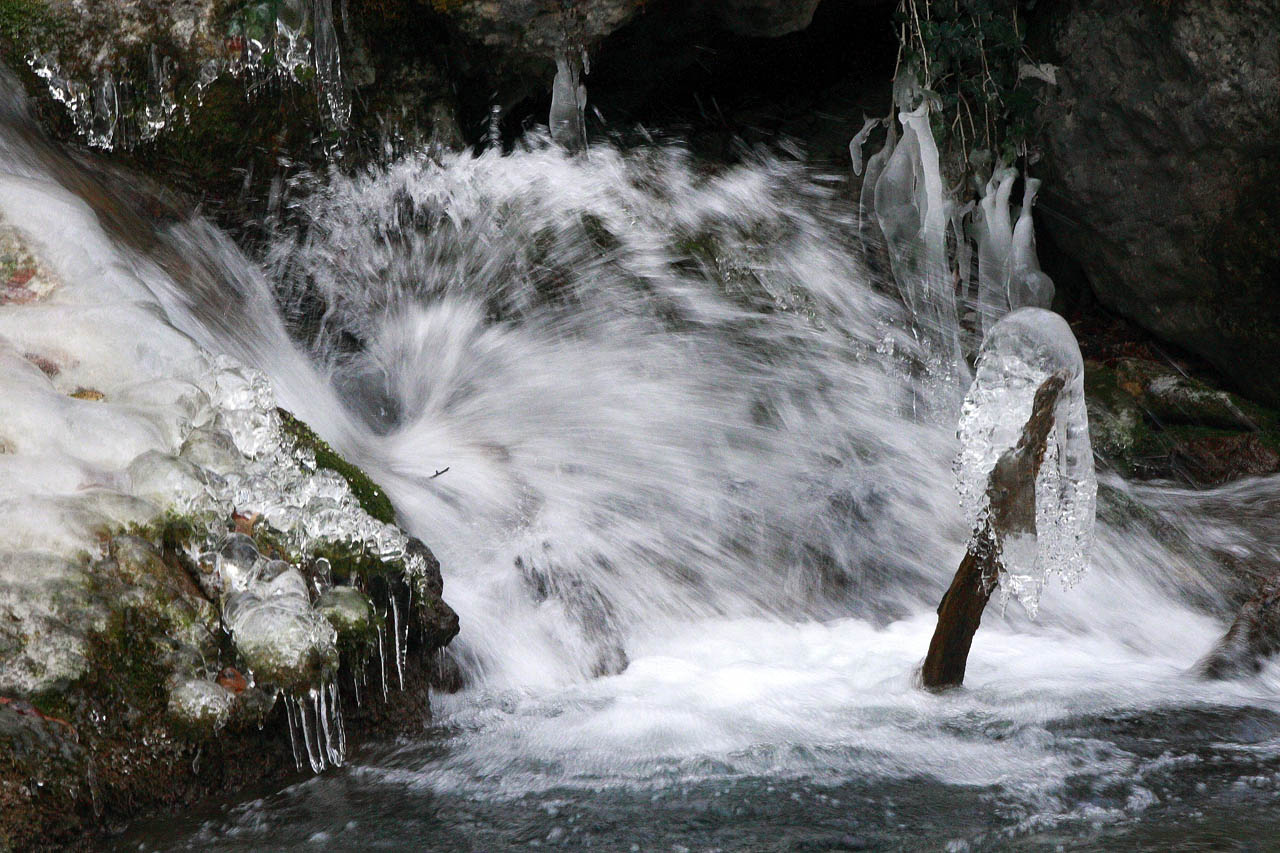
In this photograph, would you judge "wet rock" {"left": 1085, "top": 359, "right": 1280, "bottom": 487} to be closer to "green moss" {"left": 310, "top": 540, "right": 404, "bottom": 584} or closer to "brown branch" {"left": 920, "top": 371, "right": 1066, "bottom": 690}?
"brown branch" {"left": 920, "top": 371, "right": 1066, "bottom": 690}

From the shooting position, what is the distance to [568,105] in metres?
5.43

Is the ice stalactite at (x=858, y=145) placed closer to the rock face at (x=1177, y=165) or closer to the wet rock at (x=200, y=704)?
the rock face at (x=1177, y=165)

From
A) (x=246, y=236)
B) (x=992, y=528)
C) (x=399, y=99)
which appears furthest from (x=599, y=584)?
(x=399, y=99)

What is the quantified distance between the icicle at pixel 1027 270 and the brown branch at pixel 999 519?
9.92 feet

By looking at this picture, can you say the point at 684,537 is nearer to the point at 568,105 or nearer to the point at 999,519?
the point at 999,519

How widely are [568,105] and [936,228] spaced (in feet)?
6.05

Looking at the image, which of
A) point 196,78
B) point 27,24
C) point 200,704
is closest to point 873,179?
point 196,78

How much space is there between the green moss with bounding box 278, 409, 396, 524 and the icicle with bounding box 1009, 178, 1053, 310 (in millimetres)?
3656

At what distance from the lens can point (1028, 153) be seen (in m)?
5.72

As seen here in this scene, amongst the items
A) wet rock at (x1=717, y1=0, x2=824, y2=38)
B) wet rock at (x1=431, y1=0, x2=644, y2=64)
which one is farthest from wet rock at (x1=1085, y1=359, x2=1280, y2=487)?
wet rock at (x1=431, y1=0, x2=644, y2=64)

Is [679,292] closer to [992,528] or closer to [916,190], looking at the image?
[916,190]

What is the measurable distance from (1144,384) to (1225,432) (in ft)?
1.37

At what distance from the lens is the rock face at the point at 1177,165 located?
478 cm

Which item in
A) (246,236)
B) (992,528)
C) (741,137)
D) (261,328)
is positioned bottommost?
(992,528)
